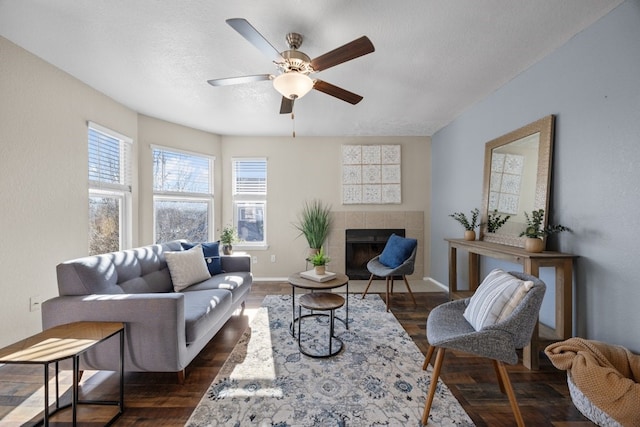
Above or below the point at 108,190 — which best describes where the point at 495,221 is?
below

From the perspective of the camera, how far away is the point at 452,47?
209 cm

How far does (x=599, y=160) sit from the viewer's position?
6.05 ft

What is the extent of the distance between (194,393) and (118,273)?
1177mm

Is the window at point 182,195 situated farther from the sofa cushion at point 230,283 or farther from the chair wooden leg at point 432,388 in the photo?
the chair wooden leg at point 432,388

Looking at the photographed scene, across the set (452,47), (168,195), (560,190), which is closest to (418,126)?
(452,47)

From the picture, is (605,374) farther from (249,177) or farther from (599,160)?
(249,177)

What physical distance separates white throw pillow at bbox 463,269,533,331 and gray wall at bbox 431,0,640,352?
28.3 inches

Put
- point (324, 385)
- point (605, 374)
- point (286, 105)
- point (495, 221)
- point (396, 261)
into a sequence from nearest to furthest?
point (605, 374), point (324, 385), point (286, 105), point (495, 221), point (396, 261)

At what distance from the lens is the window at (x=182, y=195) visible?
3.87m

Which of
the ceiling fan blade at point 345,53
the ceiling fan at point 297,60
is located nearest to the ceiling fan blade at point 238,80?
the ceiling fan at point 297,60

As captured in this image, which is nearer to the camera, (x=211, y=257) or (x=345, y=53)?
(x=345, y=53)

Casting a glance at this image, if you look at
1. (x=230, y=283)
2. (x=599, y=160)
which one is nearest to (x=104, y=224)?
(x=230, y=283)

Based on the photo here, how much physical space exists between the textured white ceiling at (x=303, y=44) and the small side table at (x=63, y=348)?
82.1 inches

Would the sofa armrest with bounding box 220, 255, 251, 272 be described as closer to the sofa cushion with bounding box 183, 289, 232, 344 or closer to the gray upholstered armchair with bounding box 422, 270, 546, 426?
the sofa cushion with bounding box 183, 289, 232, 344
